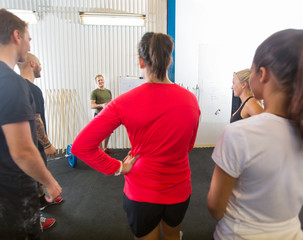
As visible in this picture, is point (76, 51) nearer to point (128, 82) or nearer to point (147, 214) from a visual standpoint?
point (128, 82)

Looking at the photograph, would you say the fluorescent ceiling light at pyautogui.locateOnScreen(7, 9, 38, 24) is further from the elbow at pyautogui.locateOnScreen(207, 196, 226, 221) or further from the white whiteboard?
the elbow at pyautogui.locateOnScreen(207, 196, 226, 221)

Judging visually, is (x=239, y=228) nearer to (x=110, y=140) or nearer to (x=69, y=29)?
(x=110, y=140)

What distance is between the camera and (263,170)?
1.72 feet

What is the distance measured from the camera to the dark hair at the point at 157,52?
828 mm

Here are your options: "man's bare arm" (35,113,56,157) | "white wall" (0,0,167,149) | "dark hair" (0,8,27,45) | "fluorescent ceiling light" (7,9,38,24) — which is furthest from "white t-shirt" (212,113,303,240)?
"fluorescent ceiling light" (7,9,38,24)

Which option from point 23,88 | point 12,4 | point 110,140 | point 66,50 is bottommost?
point 110,140

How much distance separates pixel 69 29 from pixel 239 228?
4.64 metres

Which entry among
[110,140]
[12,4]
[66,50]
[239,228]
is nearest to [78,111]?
[110,140]

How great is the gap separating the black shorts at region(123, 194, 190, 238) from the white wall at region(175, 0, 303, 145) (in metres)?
3.67

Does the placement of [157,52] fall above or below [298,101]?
above

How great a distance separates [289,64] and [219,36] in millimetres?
4352

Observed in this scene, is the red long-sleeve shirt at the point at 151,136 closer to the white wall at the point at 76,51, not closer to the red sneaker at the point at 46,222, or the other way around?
the red sneaker at the point at 46,222

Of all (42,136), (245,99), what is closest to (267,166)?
(245,99)

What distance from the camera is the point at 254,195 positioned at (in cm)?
57
